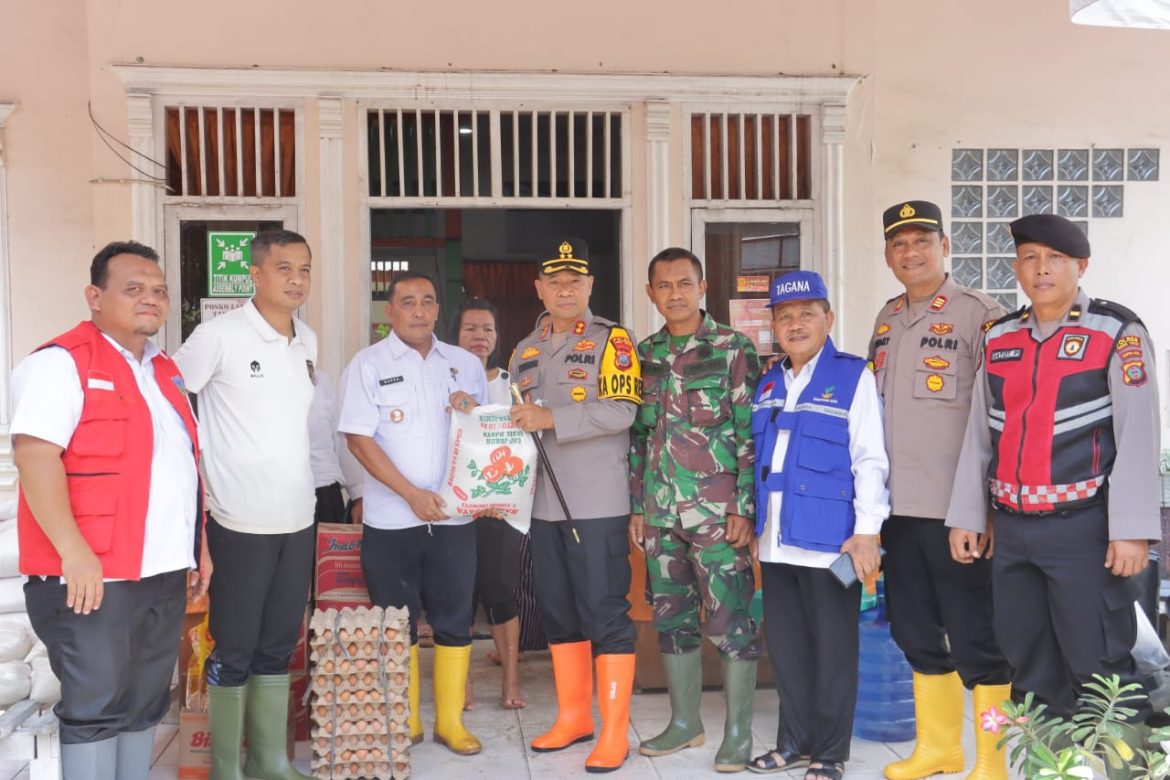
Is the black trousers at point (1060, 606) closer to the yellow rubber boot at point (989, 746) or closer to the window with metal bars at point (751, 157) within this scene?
the yellow rubber boot at point (989, 746)

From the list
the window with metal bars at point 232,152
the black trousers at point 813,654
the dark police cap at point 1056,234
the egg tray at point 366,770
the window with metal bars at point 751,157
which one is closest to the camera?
the dark police cap at point 1056,234

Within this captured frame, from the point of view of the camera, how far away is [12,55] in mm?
6598

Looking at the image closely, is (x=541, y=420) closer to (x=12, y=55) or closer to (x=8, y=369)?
(x=8, y=369)

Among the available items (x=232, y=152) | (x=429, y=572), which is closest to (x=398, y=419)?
(x=429, y=572)

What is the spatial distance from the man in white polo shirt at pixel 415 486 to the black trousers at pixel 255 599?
0.33m

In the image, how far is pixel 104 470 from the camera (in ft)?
9.64

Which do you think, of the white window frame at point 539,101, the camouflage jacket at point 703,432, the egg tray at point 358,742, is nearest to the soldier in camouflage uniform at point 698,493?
the camouflage jacket at point 703,432

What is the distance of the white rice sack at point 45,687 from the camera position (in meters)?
3.39

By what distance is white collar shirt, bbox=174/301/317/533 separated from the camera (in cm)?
356

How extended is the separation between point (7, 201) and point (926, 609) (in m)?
5.94

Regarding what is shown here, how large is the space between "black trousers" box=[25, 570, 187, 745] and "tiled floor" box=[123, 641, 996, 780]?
1025 mm

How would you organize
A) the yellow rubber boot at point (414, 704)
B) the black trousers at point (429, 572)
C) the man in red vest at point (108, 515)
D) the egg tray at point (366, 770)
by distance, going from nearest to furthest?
1. the man in red vest at point (108, 515)
2. the egg tray at point (366, 770)
3. the black trousers at point (429, 572)
4. the yellow rubber boot at point (414, 704)

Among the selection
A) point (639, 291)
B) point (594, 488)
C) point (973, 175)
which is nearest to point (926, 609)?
point (594, 488)

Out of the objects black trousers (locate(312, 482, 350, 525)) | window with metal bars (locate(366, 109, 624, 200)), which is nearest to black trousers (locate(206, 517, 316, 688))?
black trousers (locate(312, 482, 350, 525))
